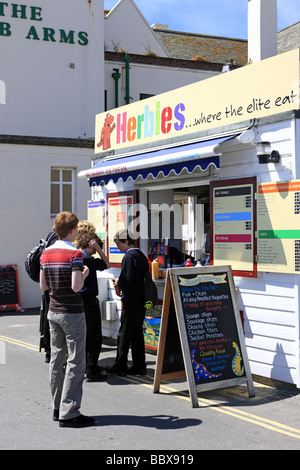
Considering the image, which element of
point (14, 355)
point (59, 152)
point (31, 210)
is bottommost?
point (14, 355)

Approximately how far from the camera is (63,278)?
18.1ft

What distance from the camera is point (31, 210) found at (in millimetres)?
15352

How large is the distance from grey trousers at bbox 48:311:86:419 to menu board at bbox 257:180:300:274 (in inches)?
95.6

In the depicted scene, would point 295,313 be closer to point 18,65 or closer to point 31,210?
point 31,210

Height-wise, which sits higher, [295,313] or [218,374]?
[295,313]

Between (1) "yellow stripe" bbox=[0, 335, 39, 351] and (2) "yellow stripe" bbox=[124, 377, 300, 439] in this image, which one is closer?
(2) "yellow stripe" bbox=[124, 377, 300, 439]

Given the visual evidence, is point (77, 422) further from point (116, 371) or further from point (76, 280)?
point (116, 371)

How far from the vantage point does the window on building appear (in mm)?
15766

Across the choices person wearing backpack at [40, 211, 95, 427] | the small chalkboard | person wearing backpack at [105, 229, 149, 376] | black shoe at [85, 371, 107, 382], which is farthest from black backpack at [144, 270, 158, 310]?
person wearing backpack at [40, 211, 95, 427]

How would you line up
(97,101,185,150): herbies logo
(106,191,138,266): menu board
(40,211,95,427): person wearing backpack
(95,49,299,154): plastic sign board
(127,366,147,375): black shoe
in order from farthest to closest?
1. (106,191,138,266): menu board
2. (97,101,185,150): herbies logo
3. (127,366,147,375): black shoe
4. (95,49,299,154): plastic sign board
5. (40,211,95,427): person wearing backpack

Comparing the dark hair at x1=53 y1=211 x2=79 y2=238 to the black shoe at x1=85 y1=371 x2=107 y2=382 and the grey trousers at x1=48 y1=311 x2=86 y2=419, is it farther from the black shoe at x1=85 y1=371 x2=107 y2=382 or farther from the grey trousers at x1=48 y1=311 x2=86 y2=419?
the black shoe at x1=85 y1=371 x2=107 y2=382

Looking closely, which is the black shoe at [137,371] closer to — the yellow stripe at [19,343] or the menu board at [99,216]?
the yellow stripe at [19,343]

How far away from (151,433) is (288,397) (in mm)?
1895
